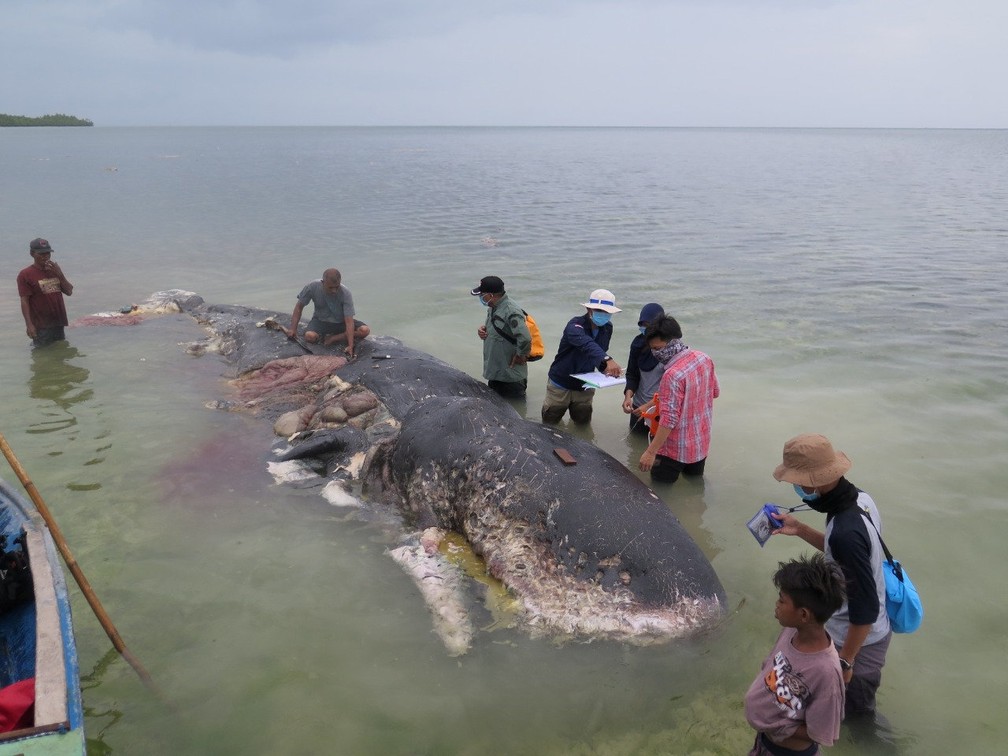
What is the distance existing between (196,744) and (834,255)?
69.7 feet

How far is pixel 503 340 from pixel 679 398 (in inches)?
115

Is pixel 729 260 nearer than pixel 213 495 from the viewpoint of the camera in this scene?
No

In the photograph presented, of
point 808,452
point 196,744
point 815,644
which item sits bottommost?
point 196,744

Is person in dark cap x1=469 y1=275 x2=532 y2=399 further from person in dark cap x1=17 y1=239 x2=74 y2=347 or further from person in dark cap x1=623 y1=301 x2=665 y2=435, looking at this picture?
person in dark cap x1=17 y1=239 x2=74 y2=347

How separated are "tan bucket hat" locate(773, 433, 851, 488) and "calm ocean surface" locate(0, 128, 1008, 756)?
1880mm

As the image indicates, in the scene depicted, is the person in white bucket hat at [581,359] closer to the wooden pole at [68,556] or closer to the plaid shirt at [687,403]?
the plaid shirt at [687,403]

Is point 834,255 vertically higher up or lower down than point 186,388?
higher up

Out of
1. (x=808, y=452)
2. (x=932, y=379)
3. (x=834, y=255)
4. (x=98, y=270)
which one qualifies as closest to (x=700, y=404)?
(x=808, y=452)

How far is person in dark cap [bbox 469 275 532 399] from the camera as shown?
822cm

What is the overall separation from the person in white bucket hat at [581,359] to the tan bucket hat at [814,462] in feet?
12.1

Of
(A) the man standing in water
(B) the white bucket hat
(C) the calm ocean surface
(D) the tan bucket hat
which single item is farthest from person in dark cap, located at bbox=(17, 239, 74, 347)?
(D) the tan bucket hat

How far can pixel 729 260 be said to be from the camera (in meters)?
20.4

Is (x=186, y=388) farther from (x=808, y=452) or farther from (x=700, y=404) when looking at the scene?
(x=808, y=452)

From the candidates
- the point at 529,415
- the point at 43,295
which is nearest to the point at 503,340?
the point at 529,415
